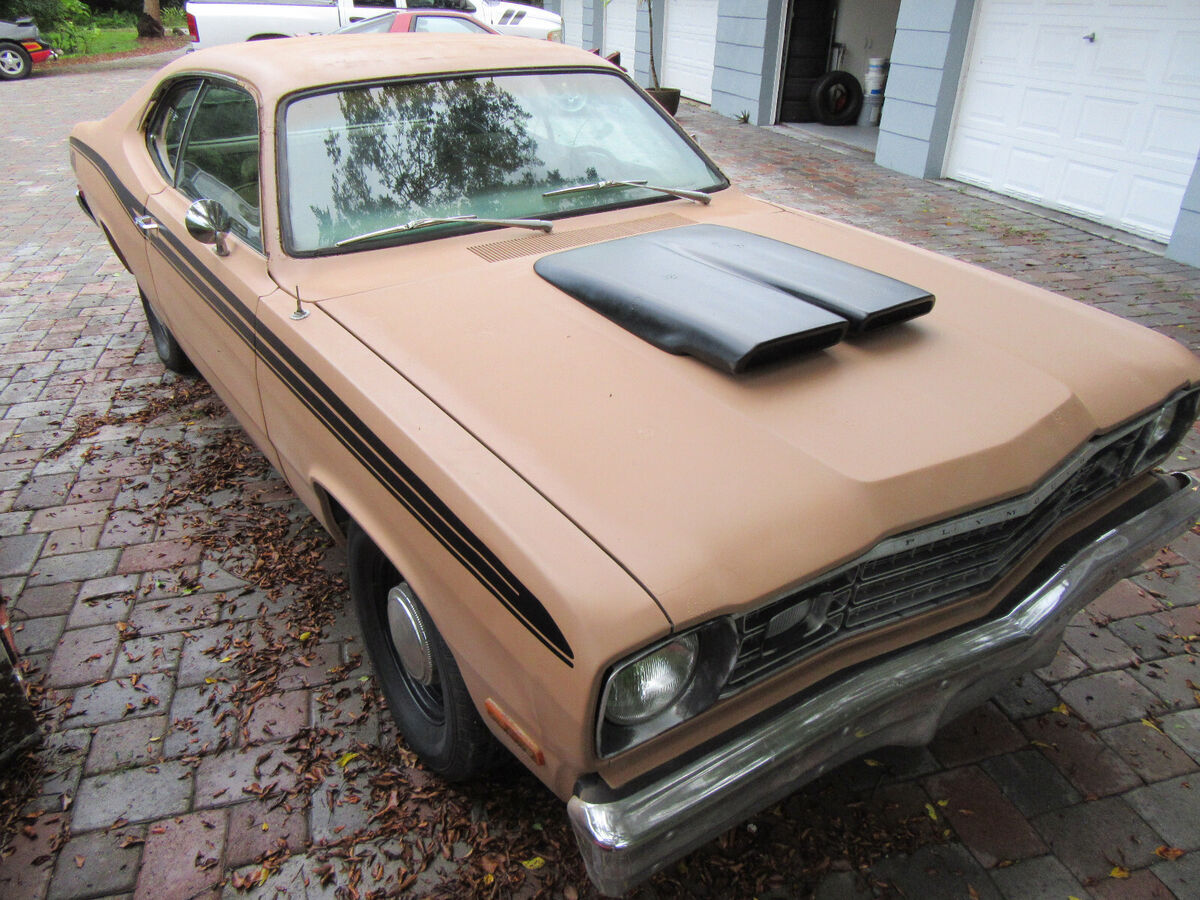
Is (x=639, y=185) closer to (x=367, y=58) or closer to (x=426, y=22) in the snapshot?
(x=367, y=58)

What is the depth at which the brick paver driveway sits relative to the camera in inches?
82.3

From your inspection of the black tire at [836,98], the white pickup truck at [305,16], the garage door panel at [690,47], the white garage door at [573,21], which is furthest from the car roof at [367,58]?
the white garage door at [573,21]

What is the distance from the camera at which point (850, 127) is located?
38.0 feet

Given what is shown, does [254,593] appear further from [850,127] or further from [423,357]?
[850,127]

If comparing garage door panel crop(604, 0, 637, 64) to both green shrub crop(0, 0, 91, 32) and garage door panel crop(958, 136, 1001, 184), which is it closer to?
garage door panel crop(958, 136, 1001, 184)

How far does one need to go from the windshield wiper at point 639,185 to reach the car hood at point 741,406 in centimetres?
37

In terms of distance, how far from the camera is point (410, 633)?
82.7 inches

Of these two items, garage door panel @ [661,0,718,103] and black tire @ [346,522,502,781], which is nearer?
black tire @ [346,522,502,781]

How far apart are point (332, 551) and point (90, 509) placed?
3.72 ft

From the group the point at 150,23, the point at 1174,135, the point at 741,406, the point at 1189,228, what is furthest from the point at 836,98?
the point at 150,23

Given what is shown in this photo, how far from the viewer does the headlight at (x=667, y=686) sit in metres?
1.54

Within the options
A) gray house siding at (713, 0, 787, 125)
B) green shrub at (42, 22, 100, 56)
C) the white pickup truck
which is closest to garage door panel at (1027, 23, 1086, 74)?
gray house siding at (713, 0, 787, 125)

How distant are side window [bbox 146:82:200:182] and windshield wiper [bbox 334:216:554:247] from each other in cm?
146

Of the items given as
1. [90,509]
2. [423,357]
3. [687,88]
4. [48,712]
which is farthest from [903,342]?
[687,88]
